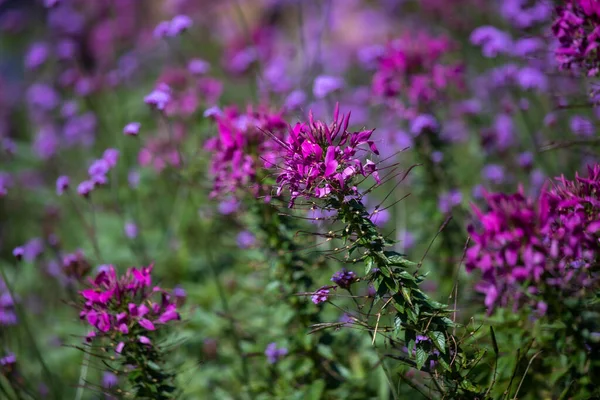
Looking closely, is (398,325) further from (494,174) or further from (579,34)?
(494,174)

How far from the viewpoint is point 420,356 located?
5.97 feet

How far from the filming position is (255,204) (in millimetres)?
2766

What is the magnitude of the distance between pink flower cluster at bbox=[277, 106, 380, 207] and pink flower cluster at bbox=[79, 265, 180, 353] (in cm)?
69

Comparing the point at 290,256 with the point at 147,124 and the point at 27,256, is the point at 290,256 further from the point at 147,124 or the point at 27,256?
the point at 147,124

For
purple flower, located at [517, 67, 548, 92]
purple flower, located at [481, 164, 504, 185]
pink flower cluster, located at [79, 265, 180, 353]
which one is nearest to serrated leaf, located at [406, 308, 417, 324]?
pink flower cluster, located at [79, 265, 180, 353]

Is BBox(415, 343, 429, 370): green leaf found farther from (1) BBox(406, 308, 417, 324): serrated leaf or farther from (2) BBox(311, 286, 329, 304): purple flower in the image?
(2) BBox(311, 286, 329, 304): purple flower

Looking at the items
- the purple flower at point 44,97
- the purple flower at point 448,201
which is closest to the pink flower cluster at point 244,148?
the purple flower at point 448,201

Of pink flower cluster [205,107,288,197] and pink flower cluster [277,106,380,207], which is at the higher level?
pink flower cluster [205,107,288,197]

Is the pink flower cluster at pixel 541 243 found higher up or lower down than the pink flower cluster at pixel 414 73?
lower down

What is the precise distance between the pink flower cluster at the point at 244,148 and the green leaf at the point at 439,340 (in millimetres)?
1088

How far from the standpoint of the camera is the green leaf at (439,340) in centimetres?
180

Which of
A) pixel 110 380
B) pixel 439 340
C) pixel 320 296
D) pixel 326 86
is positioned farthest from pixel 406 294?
pixel 110 380

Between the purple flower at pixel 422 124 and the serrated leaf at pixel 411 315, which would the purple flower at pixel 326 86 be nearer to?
the purple flower at pixel 422 124

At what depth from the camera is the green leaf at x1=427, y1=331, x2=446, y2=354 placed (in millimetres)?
1798
